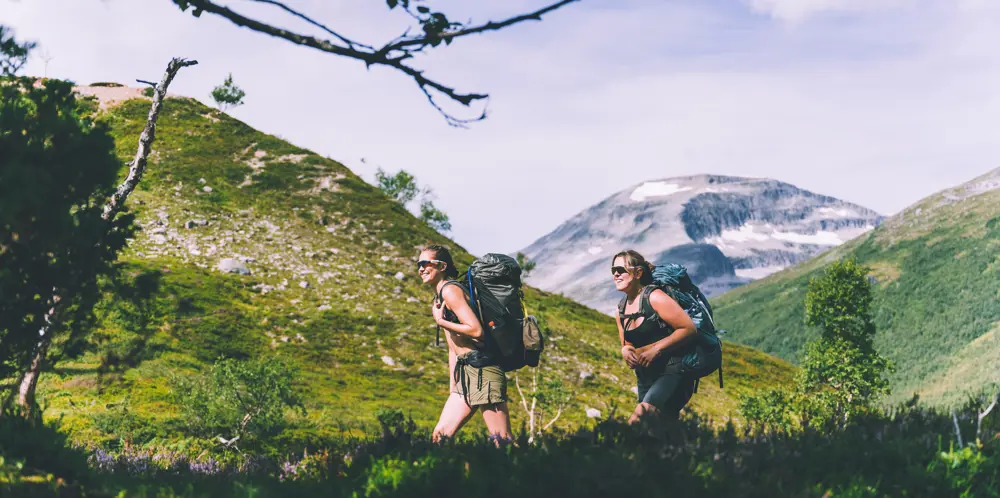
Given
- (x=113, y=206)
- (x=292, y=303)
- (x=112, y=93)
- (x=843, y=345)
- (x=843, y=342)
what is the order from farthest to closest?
(x=112, y=93)
(x=843, y=342)
(x=843, y=345)
(x=292, y=303)
(x=113, y=206)

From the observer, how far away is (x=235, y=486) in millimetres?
4324

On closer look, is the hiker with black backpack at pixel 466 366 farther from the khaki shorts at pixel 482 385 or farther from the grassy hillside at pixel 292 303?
the grassy hillside at pixel 292 303

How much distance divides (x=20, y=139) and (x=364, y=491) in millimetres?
2862

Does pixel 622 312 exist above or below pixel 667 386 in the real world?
above

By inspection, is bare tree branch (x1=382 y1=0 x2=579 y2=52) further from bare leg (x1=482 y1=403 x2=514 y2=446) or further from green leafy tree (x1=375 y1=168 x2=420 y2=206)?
green leafy tree (x1=375 y1=168 x2=420 y2=206)

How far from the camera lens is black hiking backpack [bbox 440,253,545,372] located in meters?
6.84

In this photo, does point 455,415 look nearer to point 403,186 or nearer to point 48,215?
point 48,215

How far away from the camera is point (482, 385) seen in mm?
6793

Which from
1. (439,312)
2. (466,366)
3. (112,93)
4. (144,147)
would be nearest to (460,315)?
(439,312)

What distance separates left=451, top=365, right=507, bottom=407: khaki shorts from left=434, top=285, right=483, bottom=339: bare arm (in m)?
0.38

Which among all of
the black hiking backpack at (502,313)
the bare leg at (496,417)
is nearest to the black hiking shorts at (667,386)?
the black hiking backpack at (502,313)

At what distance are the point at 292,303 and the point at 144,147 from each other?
78.1 ft

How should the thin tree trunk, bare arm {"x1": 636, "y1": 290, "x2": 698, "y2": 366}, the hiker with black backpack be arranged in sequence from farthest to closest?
the hiker with black backpack, bare arm {"x1": 636, "y1": 290, "x2": 698, "y2": 366}, the thin tree trunk

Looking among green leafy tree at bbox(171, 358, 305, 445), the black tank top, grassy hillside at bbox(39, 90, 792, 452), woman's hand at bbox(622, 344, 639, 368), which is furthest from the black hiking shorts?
green leafy tree at bbox(171, 358, 305, 445)
